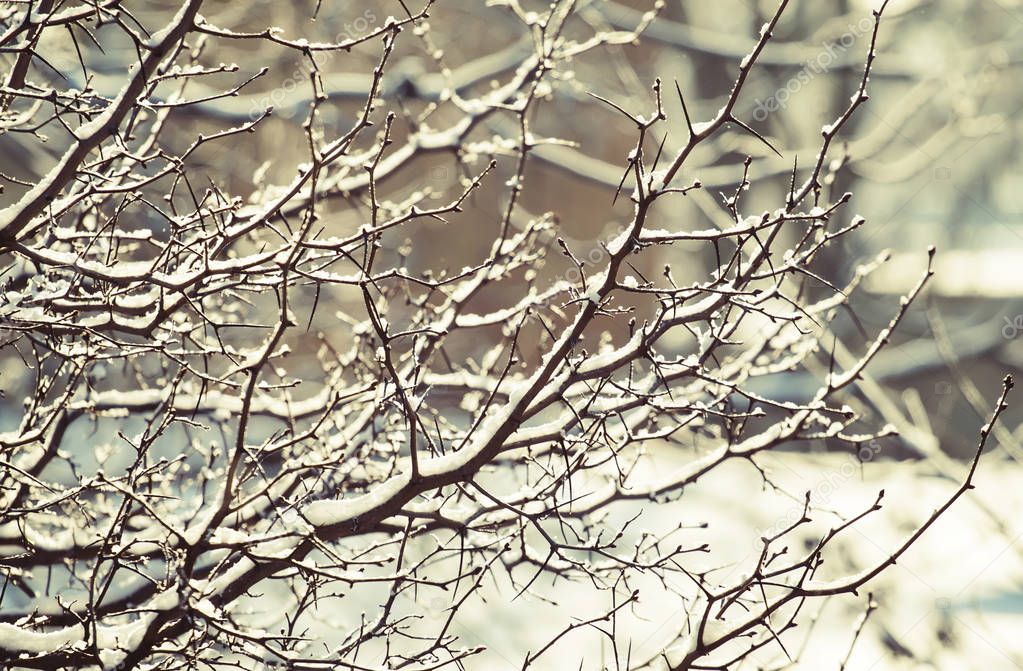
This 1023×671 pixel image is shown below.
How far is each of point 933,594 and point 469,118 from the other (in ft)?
24.2

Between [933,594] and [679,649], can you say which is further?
[933,594]

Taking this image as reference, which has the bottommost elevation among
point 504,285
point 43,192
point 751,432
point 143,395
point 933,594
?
point 43,192

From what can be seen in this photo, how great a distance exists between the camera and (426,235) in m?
15.6

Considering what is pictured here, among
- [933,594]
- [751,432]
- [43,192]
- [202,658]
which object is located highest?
[751,432]

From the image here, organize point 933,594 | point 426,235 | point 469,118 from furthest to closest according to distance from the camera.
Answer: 1. point 426,235
2. point 933,594
3. point 469,118

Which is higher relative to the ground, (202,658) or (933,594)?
(933,594)

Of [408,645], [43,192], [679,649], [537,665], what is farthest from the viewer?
[408,645]

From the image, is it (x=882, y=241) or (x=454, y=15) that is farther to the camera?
(x=882, y=241)

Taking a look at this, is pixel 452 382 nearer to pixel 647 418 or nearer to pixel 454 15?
pixel 647 418

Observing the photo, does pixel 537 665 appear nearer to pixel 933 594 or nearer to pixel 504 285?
pixel 933 594

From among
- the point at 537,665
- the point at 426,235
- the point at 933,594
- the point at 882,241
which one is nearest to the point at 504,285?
the point at 426,235

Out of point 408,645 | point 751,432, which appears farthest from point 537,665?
point 751,432

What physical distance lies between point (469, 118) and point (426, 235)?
36.6ft

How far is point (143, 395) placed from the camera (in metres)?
3.96
